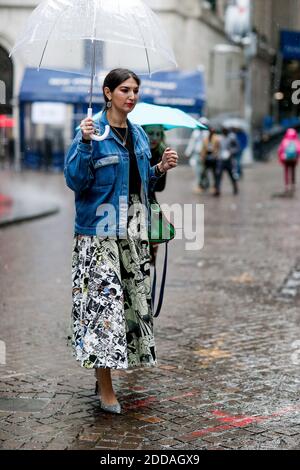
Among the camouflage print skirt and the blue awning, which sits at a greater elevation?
the blue awning

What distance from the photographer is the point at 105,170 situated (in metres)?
5.11

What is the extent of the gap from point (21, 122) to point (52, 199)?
12.7 metres

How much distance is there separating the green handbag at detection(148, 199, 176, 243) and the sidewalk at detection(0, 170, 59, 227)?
997cm

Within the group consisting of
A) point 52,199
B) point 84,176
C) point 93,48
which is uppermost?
point 93,48

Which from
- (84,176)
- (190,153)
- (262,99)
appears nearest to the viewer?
(84,176)

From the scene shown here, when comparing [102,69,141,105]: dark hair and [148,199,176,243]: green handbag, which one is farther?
[148,199,176,243]: green handbag

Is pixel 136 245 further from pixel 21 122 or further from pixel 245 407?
pixel 21 122

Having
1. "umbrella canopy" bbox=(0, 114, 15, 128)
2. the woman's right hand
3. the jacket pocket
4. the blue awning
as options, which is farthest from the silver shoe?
"umbrella canopy" bbox=(0, 114, 15, 128)

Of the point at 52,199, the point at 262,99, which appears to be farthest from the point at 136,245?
the point at 262,99

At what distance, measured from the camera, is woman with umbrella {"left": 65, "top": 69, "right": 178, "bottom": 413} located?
16.6ft

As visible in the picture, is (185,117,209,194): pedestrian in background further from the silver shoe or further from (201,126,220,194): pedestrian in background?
the silver shoe

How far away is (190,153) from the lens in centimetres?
2348

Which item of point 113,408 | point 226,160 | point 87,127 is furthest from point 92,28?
point 226,160

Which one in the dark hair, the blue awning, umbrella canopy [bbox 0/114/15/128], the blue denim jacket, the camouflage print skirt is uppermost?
the blue awning
